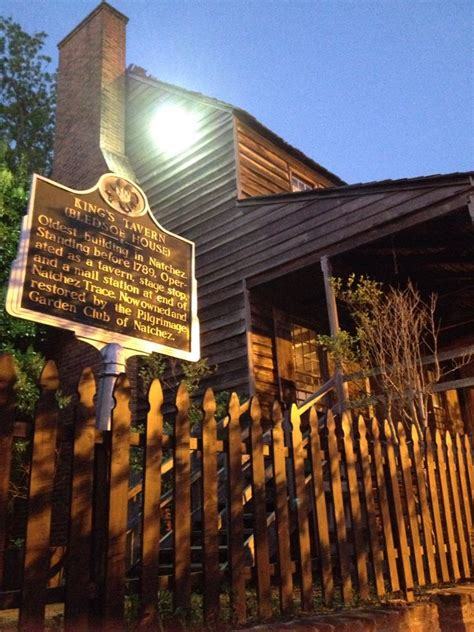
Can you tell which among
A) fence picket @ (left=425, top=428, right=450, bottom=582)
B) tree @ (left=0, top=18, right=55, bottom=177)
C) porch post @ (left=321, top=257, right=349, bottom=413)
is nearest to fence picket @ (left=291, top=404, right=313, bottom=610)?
fence picket @ (left=425, top=428, right=450, bottom=582)

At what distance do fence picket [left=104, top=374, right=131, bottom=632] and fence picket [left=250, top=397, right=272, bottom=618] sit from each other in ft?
3.13

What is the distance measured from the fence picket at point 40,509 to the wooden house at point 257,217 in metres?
7.00

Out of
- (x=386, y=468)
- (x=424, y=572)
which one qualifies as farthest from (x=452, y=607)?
(x=386, y=468)

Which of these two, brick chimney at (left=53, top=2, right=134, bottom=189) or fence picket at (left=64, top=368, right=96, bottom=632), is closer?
fence picket at (left=64, top=368, right=96, bottom=632)

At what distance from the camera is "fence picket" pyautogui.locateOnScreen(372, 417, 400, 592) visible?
425 centimetres

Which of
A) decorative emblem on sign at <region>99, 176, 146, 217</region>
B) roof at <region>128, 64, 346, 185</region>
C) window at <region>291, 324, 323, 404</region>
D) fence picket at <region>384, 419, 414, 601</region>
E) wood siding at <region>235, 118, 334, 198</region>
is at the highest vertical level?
roof at <region>128, 64, 346, 185</region>

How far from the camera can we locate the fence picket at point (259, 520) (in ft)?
10.6

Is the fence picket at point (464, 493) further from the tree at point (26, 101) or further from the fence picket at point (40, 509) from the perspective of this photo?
the tree at point (26, 101)

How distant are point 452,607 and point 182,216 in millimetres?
10705

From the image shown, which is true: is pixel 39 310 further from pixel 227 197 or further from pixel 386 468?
pixel 227 197

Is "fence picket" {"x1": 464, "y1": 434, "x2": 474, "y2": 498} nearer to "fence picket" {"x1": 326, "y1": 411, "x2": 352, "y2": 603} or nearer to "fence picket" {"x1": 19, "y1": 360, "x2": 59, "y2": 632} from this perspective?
"fence picket" {"x1": 326, "y1": 411, "x2": 352, "y2": 603}

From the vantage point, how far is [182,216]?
1330 centimetres

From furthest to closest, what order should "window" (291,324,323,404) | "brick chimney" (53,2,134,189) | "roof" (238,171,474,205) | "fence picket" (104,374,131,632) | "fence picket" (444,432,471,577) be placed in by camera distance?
"brick chimney" (53,2,134,189) → "window" (291,324,323,404) → "roof" (238,171,474,205) → "fence picket" (444,432,471,577) → "fence picket" (104,374,131,632)

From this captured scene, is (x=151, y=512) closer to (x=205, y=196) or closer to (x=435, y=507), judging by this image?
(x=435, y=507)
